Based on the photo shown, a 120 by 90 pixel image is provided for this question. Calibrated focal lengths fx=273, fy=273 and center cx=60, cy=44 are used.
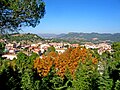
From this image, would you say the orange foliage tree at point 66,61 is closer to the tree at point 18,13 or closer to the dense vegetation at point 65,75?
the dense vegetation at point 65,75

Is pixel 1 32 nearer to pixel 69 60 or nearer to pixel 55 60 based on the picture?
pixel 69 60

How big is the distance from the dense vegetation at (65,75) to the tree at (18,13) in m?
11.5

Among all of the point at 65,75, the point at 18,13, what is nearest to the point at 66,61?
the point at 65,75

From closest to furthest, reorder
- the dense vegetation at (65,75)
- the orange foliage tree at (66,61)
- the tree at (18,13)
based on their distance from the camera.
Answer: the tree at (18,13), the dense vegetation at (65,75), the orange foliage tree at (66,61)

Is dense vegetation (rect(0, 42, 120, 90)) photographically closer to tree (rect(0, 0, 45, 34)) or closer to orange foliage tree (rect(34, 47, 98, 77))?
orange foliage tree (rect(34, 47, 98, 77))

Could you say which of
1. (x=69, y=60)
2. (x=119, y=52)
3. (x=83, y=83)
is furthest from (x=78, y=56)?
(x=119, y=52)

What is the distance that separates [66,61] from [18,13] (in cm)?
2490

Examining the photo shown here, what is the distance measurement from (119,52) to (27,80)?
3811cm

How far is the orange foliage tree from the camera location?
3722cm

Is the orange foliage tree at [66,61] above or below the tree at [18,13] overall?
below

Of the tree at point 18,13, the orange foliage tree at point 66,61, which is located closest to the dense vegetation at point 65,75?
the orange foliage tree at point 66,61

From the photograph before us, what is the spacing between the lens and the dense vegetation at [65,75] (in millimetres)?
26047

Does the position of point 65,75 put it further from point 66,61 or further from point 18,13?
point 18,13

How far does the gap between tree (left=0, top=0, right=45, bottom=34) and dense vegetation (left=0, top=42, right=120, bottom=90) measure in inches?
454
